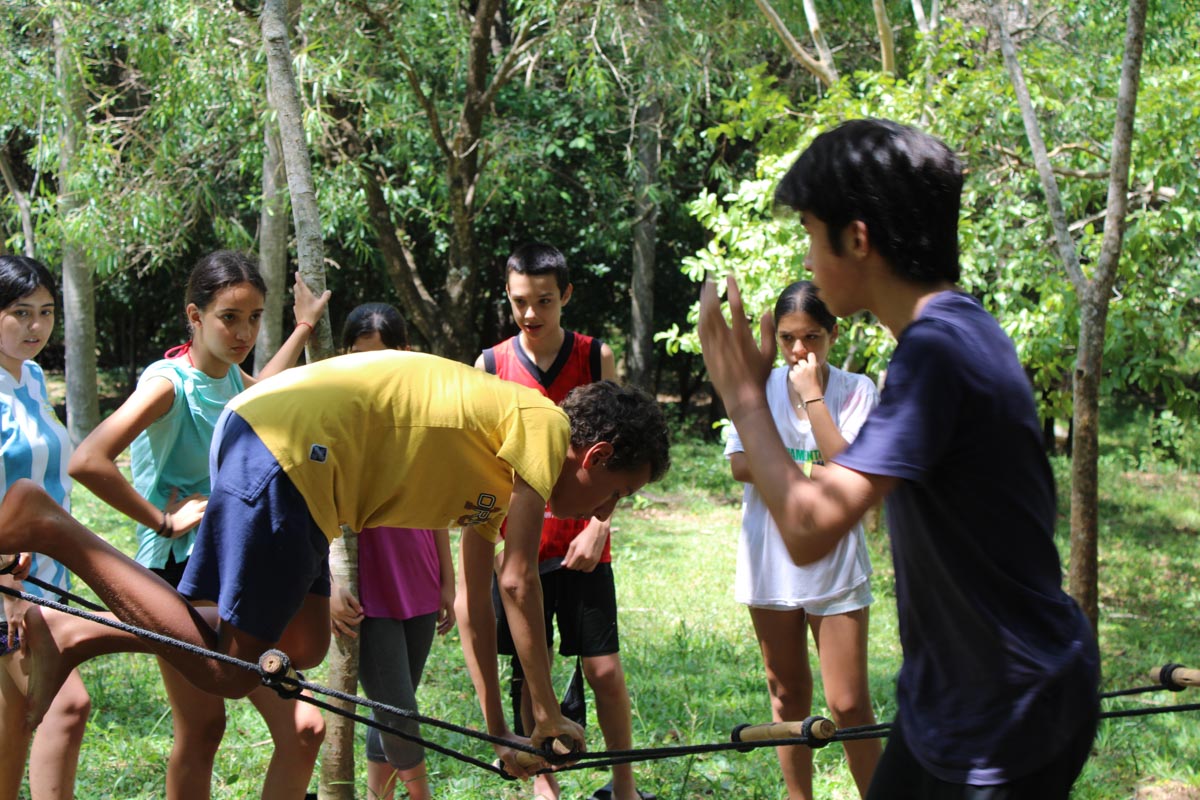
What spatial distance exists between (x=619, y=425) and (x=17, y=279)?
6.09 feet

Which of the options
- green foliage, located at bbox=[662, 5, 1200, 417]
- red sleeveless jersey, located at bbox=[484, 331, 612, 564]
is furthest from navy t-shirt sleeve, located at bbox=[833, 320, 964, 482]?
green foliage, located at bbox=[662, 5, 1200, 417]

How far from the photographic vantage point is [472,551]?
3.09 metres

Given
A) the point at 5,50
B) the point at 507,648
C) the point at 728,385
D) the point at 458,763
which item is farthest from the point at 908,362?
the point at 5,50

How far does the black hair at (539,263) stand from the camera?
13.2ft

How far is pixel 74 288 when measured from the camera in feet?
31.8

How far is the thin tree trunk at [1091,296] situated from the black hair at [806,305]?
5.55ft

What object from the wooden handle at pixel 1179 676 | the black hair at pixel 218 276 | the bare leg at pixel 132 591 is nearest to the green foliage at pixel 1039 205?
the black hair at pixel 218 276

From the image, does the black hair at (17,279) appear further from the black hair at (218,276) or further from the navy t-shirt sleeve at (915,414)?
the navy t-shirt sleeve at (915,414)

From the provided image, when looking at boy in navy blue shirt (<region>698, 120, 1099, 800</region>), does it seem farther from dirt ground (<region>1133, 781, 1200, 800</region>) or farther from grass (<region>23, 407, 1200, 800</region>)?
dirt ground (<region>1133, 781, 1200, 800</region>)

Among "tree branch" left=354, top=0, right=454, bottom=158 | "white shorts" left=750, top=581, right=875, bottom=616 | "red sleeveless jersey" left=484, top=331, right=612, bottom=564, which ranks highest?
"tree branch" left=354, top=0, right=454, bottom=158

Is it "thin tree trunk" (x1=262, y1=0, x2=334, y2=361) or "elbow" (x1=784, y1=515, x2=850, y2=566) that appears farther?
"thin tree trunk" (x1=262, y1=0, x2=334, y2=361)

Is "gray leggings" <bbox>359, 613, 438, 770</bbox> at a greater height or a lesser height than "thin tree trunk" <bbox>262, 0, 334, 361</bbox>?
lesser

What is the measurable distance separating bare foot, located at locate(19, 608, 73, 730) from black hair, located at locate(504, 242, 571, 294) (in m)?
1.89

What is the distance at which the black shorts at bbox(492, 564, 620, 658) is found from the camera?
3797mm
